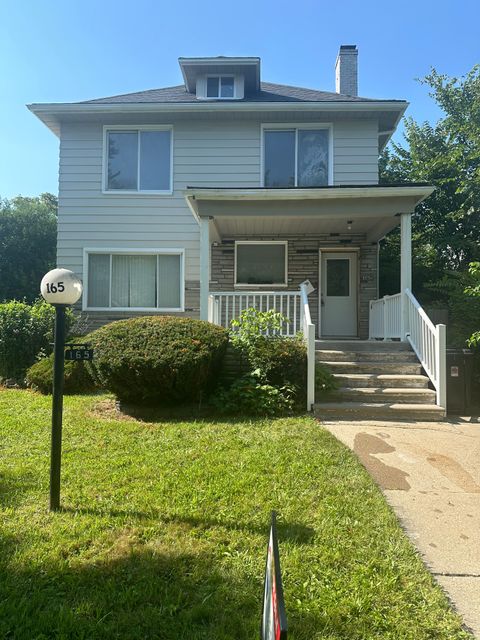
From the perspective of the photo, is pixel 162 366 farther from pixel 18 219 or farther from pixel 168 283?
pixel 18 219

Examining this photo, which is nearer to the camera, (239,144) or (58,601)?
(58,601)

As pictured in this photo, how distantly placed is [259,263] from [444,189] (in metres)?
6.73

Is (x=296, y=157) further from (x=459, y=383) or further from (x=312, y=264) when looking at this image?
(x=459, y=383)

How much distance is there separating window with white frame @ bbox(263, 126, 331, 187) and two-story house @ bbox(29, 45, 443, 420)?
3 centimetres

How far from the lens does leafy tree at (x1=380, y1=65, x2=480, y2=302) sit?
1219 cm

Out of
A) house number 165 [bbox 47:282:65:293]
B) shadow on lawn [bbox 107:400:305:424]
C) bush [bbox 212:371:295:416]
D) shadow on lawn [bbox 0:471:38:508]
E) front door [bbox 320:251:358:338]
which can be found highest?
front door [bbox 320:251:358:338]

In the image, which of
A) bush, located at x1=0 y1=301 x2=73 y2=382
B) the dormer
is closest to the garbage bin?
bush, located at x1=0 y1=301 x2=73 y2=382

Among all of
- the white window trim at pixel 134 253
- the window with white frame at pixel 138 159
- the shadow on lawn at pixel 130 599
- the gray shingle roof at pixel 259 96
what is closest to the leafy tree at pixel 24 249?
the white window trim at pixel 134 253

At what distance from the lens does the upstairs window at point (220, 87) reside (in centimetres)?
1145

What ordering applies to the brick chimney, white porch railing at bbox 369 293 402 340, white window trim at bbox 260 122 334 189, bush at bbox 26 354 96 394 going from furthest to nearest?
the brick chimney, white window trim at bbox 260 122 334 189, white porch railing at bbox 369 293 402 340, bush at bbox 26 354 96 394

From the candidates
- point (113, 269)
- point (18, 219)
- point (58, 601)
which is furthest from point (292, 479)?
point (18, 219)

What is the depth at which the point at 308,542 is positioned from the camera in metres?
2.63

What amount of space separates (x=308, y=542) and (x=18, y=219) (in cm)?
2357

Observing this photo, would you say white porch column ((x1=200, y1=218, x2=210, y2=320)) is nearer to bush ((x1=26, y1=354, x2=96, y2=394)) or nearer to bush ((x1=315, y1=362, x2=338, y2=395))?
bush ((x1=26, y1=354, x2=96, y2=394))
